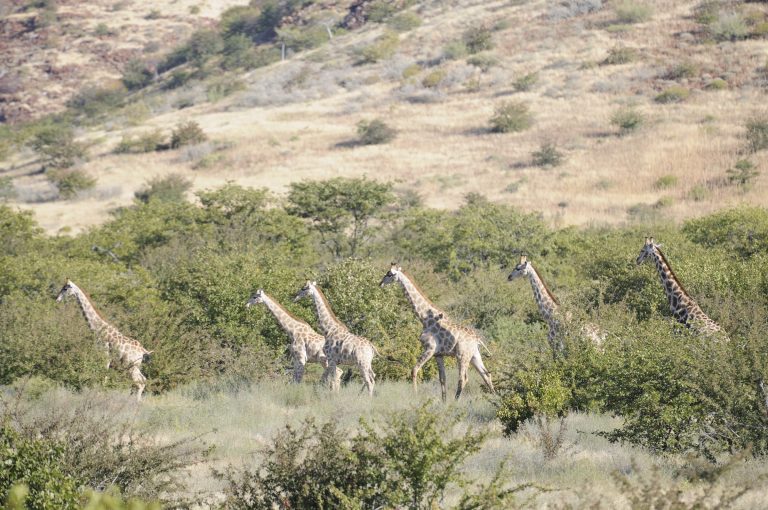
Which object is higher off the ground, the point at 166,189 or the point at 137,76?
the point at 166,189

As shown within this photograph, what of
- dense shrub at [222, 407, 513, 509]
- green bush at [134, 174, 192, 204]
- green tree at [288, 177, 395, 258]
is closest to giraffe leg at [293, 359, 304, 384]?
dense shrub at [222, 407, 513, 509]

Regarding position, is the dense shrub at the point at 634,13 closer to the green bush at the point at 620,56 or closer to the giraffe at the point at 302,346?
the green bush at the point at 620,56

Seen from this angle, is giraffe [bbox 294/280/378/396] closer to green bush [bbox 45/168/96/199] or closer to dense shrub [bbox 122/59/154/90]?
green bush [bbox 45/168/96/199]

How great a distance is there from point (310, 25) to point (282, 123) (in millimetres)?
42723

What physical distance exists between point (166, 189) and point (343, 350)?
3281cm

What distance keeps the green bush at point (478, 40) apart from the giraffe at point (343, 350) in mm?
59516

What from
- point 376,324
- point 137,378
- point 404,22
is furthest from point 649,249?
point 404,22

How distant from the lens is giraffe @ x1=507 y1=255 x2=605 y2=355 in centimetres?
1486

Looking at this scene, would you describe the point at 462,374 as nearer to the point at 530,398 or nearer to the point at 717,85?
the point at 530,398

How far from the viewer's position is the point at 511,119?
56562mm

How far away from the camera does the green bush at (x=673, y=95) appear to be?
188 ft

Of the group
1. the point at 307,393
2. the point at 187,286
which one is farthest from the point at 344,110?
the point at 307,393

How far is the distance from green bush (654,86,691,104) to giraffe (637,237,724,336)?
41847 millimetres

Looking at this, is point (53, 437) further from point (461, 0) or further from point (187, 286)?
point (461, 0)
